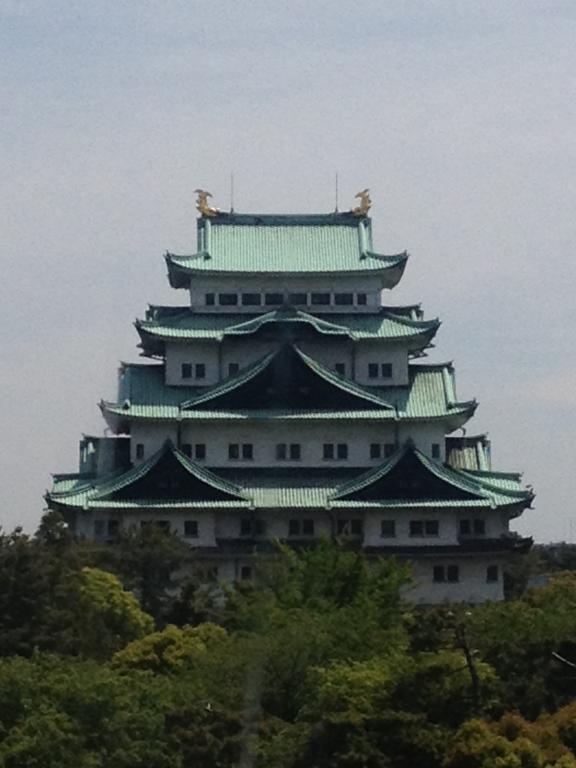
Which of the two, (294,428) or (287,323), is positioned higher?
(287,323)

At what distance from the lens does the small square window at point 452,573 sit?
6397 centimetres

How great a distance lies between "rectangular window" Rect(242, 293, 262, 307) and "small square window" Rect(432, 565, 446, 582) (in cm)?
1122

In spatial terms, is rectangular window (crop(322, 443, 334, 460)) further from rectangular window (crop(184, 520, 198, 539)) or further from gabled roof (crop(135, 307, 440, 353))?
rectangular window (crop(184, 520, 198, 539))

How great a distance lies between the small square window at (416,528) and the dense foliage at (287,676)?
16.8 meters

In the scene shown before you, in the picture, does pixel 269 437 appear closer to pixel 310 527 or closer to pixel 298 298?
pixel 310 527

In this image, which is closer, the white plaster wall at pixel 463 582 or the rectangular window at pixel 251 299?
the white plaster wall at pixel 463 582

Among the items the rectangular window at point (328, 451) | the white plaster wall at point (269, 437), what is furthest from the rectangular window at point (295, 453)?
the rectangular window at point (328, 451)

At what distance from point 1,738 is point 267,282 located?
38.7 metres

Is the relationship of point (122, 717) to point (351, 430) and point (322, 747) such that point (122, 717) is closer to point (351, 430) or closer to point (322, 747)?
point (322, 747)

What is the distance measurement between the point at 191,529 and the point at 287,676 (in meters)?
27.8

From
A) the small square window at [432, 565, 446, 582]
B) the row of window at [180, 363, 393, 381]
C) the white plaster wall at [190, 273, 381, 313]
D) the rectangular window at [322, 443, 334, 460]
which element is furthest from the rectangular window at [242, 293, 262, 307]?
the small square window at [432, 565, 446, 582]

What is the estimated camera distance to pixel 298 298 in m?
69.1

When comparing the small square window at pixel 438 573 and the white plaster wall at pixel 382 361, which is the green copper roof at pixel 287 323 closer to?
the white plaster wall at pixel 382 361

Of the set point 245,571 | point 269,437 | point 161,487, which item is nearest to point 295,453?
point 269,437
